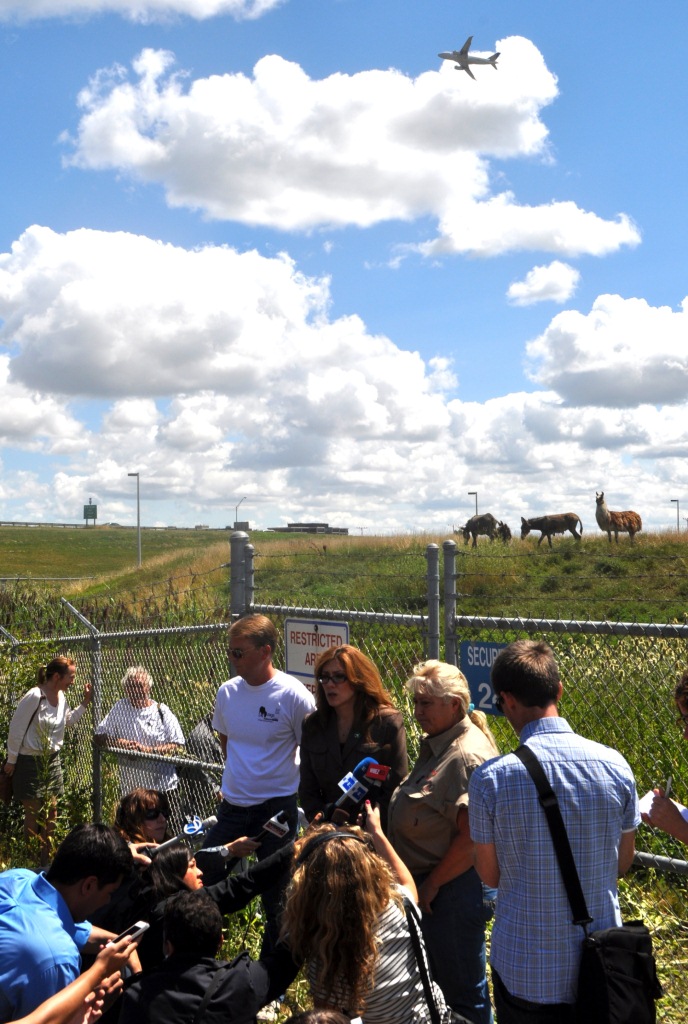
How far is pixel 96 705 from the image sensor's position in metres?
7.77

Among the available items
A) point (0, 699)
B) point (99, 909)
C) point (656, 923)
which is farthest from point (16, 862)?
point (656, 923)

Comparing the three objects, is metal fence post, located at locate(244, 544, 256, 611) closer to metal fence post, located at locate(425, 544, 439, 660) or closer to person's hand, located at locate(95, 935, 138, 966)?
metal fence post, located at locate(425, 544, 439, 660)

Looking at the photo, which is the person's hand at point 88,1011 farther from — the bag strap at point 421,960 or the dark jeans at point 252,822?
the dark jeans at point 252,822

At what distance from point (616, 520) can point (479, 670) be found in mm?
28941

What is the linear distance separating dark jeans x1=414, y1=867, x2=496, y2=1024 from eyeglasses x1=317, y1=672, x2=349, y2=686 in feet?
3.20

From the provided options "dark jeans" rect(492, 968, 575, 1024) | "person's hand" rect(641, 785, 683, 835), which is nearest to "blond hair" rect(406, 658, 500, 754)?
"person's hand" rect(641, 785, 683, 835)

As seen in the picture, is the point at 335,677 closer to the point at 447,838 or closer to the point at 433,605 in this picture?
the point at 433,605

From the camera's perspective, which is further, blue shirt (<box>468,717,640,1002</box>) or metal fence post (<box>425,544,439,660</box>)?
metal fence post (<box>425,544,439,660</box>)

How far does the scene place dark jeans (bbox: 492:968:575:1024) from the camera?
2900mm

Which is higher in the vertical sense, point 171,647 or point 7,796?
point 171,647

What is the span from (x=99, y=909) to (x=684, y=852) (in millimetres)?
3210

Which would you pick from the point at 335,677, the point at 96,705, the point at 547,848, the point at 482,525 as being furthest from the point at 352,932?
the point at 482,525

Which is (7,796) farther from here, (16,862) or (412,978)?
(412,978)

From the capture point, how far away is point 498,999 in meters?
Result: 3.05
